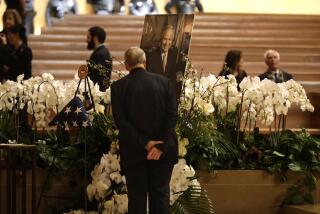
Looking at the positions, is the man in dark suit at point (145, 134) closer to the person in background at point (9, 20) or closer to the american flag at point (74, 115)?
the american flag at point (74, 115)

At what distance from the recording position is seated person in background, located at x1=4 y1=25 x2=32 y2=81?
9.39 meters

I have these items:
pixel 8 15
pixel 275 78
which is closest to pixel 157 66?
pixel 275 78

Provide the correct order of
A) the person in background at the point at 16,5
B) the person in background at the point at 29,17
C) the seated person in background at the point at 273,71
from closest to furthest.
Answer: the seated person in background at the point at 273,71 → the person in background at the point at 16,5 → the person in background at the point at 29,17

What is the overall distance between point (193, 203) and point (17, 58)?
3.19 metres

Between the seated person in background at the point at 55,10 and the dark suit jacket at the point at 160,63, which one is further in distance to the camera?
the seated person in background at the point at 55,10

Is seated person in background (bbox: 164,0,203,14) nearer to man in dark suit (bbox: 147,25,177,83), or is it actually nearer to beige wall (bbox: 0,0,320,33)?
beige wall (bbox: 0,0,320,33)

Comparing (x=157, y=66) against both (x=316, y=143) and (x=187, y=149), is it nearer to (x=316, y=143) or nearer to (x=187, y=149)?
(x=187, y=149)

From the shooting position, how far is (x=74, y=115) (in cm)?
701

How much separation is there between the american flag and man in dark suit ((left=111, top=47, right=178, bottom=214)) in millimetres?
640

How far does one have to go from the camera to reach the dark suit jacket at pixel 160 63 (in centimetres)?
737

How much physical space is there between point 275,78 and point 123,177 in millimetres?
3122

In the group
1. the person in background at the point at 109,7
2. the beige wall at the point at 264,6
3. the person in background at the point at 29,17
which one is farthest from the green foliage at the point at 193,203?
the beige wall at the point at 264,6

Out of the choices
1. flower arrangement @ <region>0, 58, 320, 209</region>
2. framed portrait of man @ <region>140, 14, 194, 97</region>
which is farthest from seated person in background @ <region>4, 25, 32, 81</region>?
framed portrait of man @ <region>140, 14, 194, 97</region>

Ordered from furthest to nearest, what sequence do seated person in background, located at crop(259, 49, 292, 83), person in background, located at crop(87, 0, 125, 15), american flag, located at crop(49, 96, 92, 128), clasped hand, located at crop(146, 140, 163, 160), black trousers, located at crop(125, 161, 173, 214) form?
person in background, located at crop(87, 0, 125, 15), seated person in background, located at crop(259, 49, 292, 83), american flag, located at crop(49, 96, 92, 128), black trousers, located at crop(125, 161, 173, 214), clasped hand, located at crop(146, 140, 163, 160)
